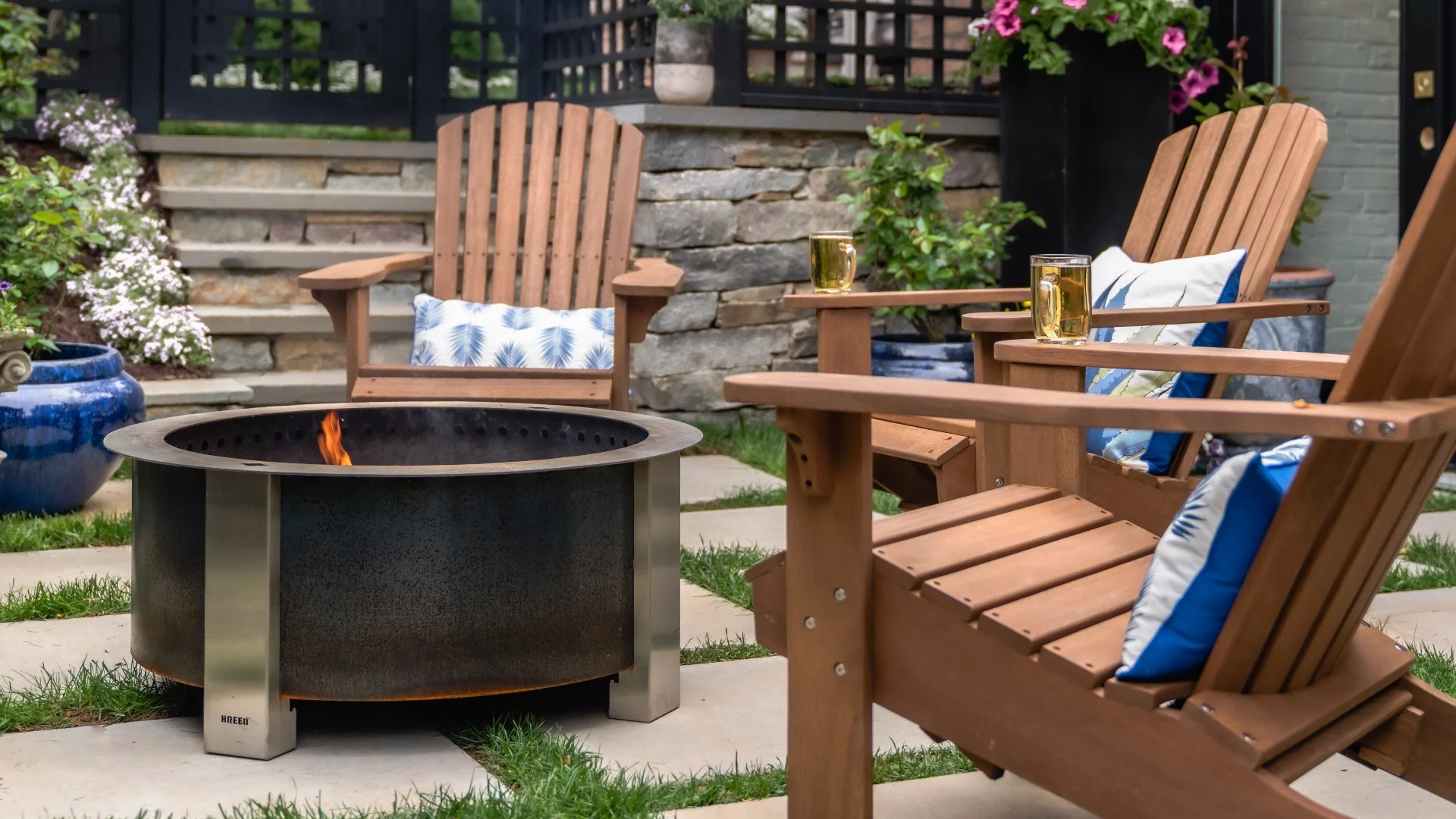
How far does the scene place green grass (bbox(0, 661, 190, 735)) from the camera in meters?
2.22

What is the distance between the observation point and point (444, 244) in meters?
4.12

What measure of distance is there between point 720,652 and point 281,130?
3.97 meters

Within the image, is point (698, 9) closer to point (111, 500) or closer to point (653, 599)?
point (111, 500)

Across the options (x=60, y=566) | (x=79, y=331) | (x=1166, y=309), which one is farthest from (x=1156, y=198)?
(x=79, y=331)

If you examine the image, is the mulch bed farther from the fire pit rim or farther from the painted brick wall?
the painted brick wall

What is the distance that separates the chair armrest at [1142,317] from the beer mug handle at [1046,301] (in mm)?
289

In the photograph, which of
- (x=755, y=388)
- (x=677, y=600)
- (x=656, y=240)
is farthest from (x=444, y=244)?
(x=755, y=388)

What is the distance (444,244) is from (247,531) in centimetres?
214

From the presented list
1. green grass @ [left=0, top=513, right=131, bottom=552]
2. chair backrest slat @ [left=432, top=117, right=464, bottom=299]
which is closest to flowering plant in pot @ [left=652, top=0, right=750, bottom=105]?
chair backrest slat @ [left=432, top=117, right=464, bottom=299]

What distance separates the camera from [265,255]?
16.8 feet

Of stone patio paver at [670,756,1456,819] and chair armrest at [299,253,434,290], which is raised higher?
chair armrest at [299,253,434,290]

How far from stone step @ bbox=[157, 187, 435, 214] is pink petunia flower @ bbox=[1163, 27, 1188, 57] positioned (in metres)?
2.46

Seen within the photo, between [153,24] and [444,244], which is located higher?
[153,24]

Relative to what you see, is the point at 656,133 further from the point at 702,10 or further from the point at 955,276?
the point at 955,276
